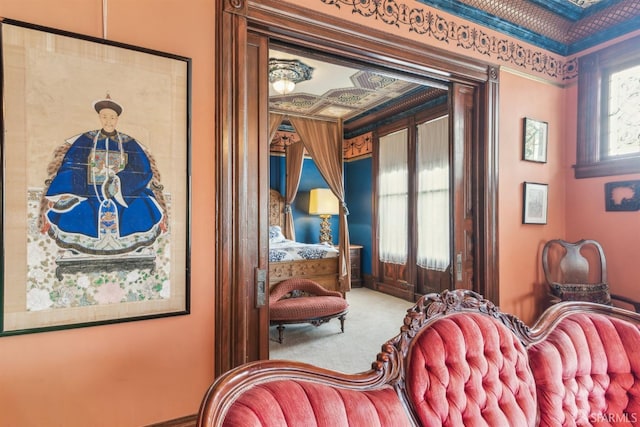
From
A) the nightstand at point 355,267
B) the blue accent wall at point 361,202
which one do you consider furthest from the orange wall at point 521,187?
the nightstand at point 355,267

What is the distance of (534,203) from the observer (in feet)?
9.86

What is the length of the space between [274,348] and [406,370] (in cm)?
248

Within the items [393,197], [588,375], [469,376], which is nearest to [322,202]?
[393,197]

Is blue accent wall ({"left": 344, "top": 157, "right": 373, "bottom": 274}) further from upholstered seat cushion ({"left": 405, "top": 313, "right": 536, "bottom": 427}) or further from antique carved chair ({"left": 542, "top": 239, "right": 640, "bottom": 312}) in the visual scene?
upholstered seat cushion ({"left": 405, "top": 313, "right": 536, "bottom": 427})

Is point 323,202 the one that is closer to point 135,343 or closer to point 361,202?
point 361,202

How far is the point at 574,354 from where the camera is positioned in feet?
4.70

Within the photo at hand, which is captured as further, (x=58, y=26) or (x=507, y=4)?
(x=507, y=4)

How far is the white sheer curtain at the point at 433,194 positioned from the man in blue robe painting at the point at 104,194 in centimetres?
390

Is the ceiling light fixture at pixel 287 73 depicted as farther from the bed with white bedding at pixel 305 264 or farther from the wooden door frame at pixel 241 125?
the bed with white bedding at pixel 305 264

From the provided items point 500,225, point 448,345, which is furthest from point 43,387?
point 500,225

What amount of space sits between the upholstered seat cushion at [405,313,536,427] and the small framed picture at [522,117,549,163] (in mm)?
2208

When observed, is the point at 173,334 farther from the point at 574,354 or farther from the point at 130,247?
the point at 574,354

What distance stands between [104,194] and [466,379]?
1.71m

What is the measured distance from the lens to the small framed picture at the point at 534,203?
294cm
